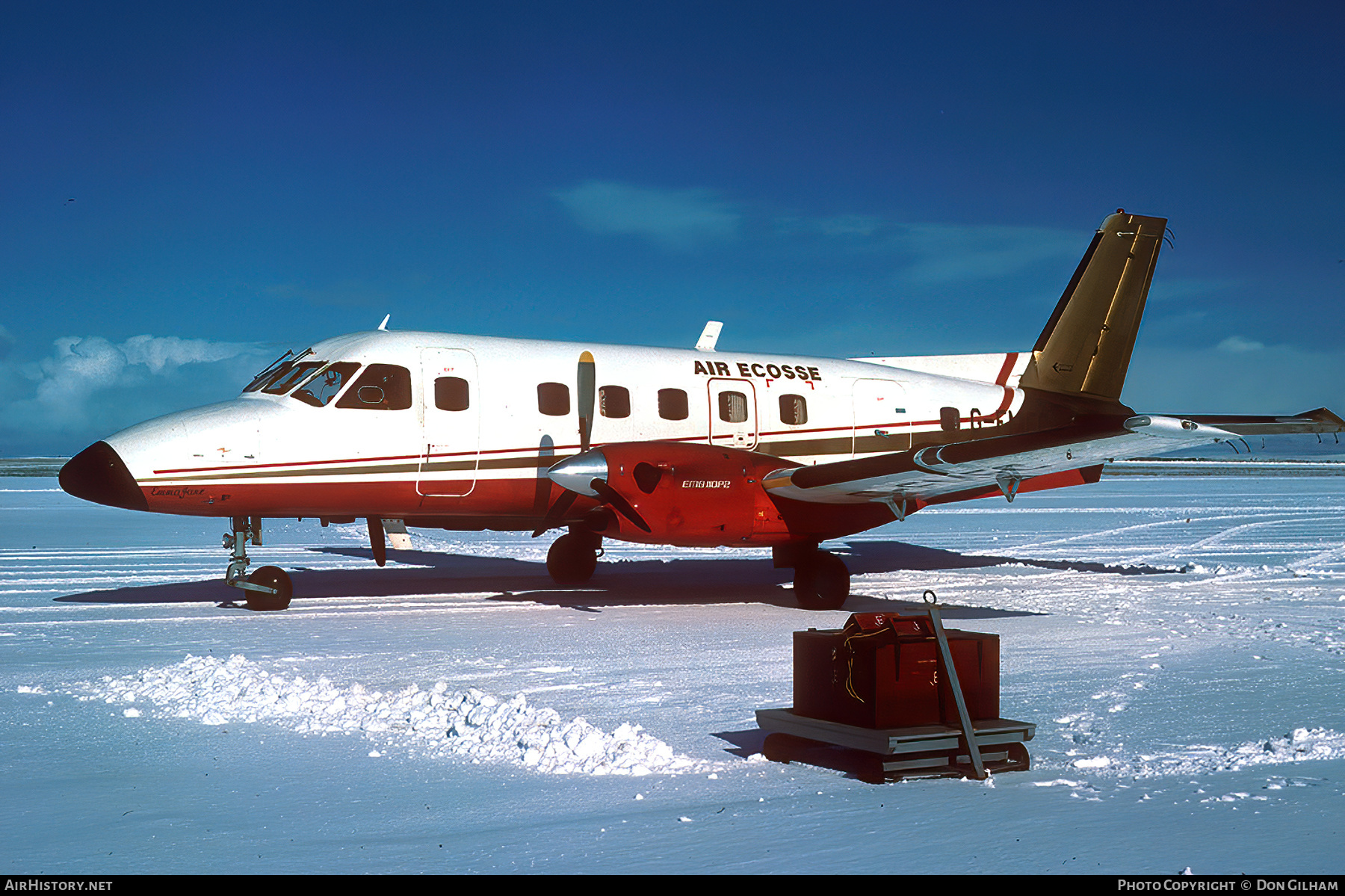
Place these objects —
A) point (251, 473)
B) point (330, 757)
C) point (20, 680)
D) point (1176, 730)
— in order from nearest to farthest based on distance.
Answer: point (330, 757) → point (1176, 730) → point (20, 680) → point (251, 473)

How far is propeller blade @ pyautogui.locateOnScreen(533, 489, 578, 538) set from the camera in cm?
1403

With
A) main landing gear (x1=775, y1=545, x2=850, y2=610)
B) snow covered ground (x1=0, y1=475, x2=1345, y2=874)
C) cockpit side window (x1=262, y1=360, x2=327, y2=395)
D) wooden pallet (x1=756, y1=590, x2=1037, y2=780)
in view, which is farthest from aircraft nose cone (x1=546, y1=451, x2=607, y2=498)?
wooden pallet (x1=756, y1=590, x2=1037, y2=780)

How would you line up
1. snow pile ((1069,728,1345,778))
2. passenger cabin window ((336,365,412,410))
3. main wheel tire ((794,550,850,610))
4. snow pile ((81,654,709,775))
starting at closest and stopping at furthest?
1. snow pile ((1069,728,1345,778))
2. snow pile ((81,654,709,775))
3. passenger cabin window ((336,365,412,410))
4. main wheel tire ((794,550,850,610))

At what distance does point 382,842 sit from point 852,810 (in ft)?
6.96

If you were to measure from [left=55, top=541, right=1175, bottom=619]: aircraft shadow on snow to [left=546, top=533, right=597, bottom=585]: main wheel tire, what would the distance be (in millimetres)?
200

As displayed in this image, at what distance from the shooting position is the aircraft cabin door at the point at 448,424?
43.9ft

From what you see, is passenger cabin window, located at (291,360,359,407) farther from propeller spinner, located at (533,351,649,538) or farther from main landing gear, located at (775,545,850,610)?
main landing gear, located at (775,545,850,610)

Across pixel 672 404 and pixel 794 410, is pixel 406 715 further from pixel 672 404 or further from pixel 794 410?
pixel 794 410

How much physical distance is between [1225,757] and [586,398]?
30.6 feet

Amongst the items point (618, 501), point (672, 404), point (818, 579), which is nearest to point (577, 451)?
point (672, 404)

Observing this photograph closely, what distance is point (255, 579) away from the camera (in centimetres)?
1287
